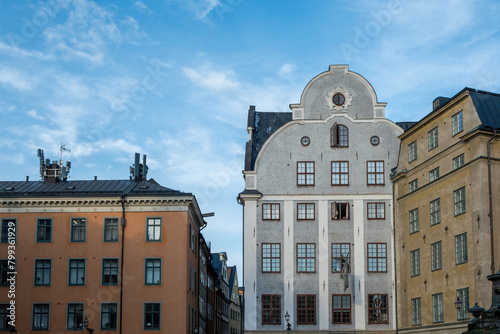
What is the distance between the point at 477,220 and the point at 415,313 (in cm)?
940

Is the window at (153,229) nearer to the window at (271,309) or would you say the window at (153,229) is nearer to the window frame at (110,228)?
the window frame at (110,228)

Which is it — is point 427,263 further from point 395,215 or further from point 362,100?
point 362,100

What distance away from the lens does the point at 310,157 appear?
51.1 meters

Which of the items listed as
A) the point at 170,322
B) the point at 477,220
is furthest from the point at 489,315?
the point at 170,322

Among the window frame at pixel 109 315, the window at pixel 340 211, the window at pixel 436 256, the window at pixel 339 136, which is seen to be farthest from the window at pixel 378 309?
the window frame at pixel 109 315

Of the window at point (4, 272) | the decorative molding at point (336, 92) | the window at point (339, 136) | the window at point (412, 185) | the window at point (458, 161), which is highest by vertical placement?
the decorative molding at point (336, 92)

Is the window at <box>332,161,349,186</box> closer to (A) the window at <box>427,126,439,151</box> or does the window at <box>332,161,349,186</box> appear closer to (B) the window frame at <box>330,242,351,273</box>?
(B) the window frame at <box>330,242,351,273</box>

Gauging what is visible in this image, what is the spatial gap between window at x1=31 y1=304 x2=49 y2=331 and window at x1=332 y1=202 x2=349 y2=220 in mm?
20695

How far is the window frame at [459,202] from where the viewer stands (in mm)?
41406

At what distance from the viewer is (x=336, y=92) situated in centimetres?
5181

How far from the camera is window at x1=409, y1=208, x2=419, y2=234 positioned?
155 feet

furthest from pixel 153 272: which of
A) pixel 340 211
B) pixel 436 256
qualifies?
pixel 436 256

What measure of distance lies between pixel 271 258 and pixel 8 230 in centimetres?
1840

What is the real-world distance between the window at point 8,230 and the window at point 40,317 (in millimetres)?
5108
